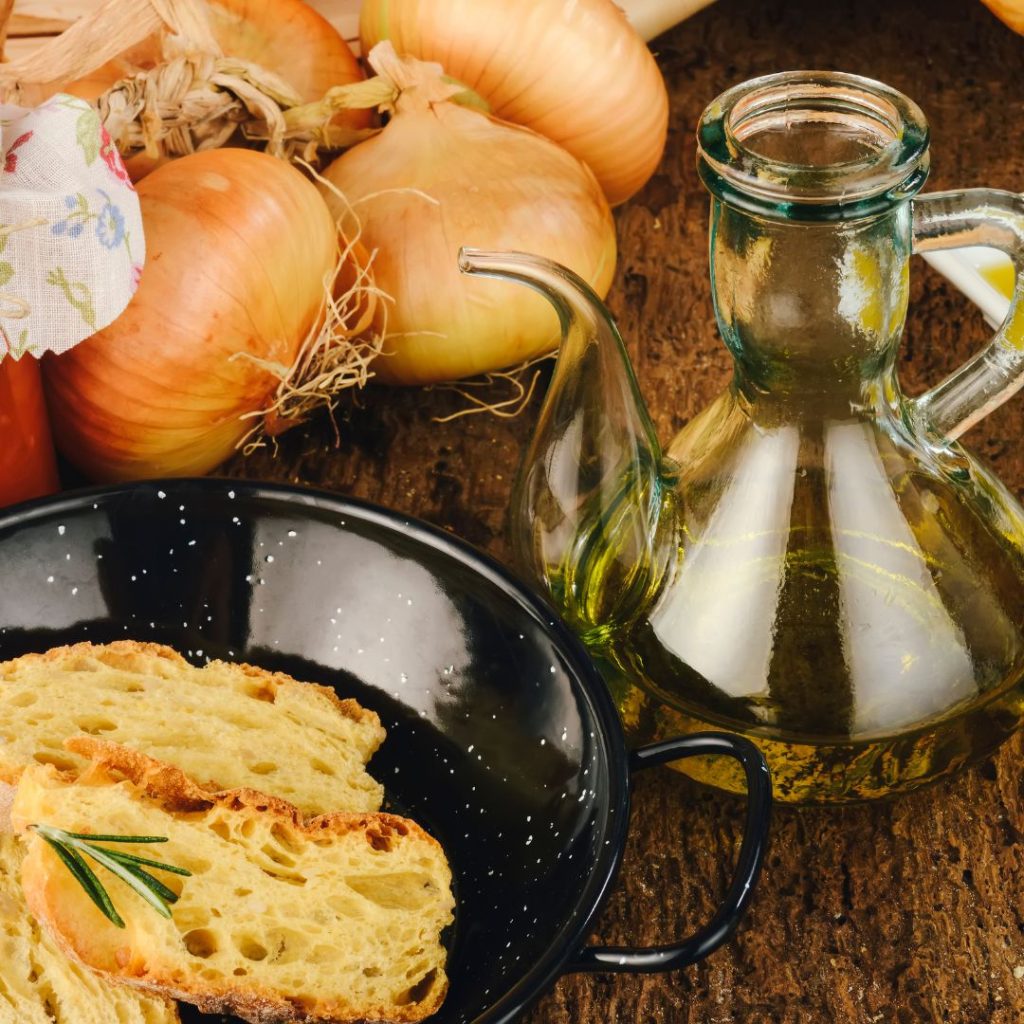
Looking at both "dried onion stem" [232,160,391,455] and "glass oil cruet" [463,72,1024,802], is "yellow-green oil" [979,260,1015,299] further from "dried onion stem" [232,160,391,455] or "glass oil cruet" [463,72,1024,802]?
"dried onion stem" [232,160,391,455]

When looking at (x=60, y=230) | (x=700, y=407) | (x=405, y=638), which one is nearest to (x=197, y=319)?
(x=60, y=230)

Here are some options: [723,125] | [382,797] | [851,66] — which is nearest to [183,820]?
[382,797]

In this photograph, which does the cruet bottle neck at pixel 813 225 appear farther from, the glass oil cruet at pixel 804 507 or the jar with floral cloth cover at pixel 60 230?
the jar with floral cloth cover at pixel 60 230

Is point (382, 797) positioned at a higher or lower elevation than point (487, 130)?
lower

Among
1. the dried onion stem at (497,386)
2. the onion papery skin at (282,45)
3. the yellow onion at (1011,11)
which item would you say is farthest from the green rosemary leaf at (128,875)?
the yellow onion at (1011,11)

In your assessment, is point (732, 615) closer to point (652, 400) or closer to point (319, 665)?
point (319, 665)

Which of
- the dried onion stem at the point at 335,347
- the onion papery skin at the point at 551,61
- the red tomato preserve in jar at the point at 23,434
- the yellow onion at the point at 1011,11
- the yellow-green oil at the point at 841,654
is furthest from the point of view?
the yellow onion at the point at 1011,11
